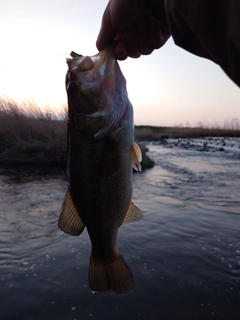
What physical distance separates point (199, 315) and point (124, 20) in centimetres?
349

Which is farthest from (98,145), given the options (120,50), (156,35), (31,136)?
(31,136)

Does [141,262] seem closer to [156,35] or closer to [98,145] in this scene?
[98,145]

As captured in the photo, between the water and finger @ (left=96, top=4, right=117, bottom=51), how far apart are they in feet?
10.5

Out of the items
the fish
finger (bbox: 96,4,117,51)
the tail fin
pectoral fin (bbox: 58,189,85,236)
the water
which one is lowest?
the water

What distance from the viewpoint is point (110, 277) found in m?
2.17

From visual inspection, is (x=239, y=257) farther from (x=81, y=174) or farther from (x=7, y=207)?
(x=7, y=207)

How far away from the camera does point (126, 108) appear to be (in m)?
2.05

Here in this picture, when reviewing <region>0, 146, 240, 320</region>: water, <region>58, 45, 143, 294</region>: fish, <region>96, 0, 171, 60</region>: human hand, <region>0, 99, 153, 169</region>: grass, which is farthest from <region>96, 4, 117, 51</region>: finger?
<region>0, 99, 153, 169</region>: grass

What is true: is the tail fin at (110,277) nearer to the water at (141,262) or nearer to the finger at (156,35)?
the finger at (156,35)

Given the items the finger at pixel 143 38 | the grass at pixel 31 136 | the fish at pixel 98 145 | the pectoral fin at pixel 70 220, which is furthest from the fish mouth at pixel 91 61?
the grass at pixel 31 136

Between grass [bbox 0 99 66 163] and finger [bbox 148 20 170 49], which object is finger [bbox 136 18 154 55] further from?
grass [bbox 0 99 66 163]

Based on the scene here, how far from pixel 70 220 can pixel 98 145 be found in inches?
23.1

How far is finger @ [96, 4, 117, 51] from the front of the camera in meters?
2.11

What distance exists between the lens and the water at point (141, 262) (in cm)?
392
